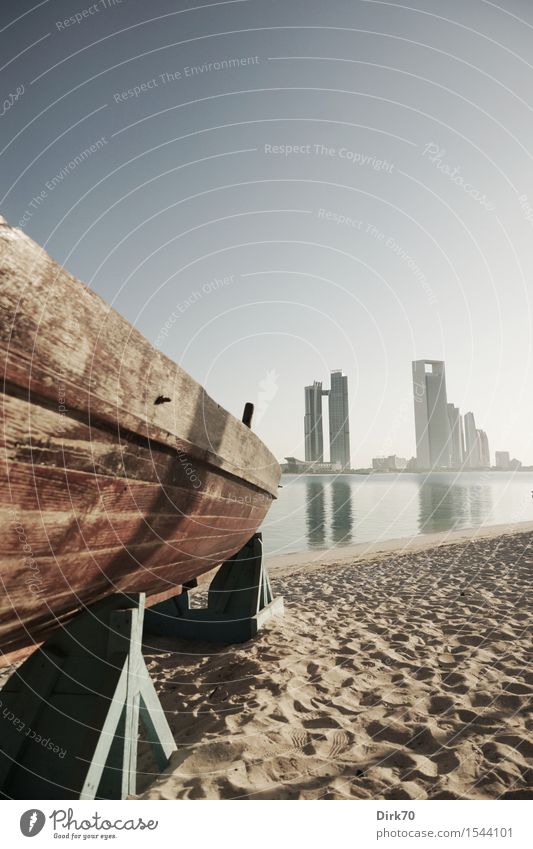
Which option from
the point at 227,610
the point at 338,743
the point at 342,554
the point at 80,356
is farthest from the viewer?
the point at 342,554

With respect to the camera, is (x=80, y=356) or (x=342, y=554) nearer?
(x=80, y=356)

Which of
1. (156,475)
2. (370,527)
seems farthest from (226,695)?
(370,527)

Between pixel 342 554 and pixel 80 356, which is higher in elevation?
pixel 80 356

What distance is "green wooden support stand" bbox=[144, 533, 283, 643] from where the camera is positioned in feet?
16.8

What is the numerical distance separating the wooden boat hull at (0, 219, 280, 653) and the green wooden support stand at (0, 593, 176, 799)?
210 millimetres

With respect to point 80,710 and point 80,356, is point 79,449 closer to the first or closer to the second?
point 80,356

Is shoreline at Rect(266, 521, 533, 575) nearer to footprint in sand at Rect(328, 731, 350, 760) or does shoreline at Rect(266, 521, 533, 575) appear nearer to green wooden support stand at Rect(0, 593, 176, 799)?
footprint in sand at Rect(328, 731, 350, 760)

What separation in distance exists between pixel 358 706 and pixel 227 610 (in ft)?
7.42

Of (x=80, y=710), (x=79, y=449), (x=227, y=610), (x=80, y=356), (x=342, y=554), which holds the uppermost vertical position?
(x=80, y=356)

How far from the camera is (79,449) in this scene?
152 cm

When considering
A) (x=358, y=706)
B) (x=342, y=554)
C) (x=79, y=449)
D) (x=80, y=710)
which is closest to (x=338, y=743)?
(x=358, y=706)

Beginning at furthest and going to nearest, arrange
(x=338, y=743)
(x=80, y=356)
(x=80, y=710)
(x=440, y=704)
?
(x=440, y=704), (x=338, y=743), (x=80, y=710), (x=80, y=356)
